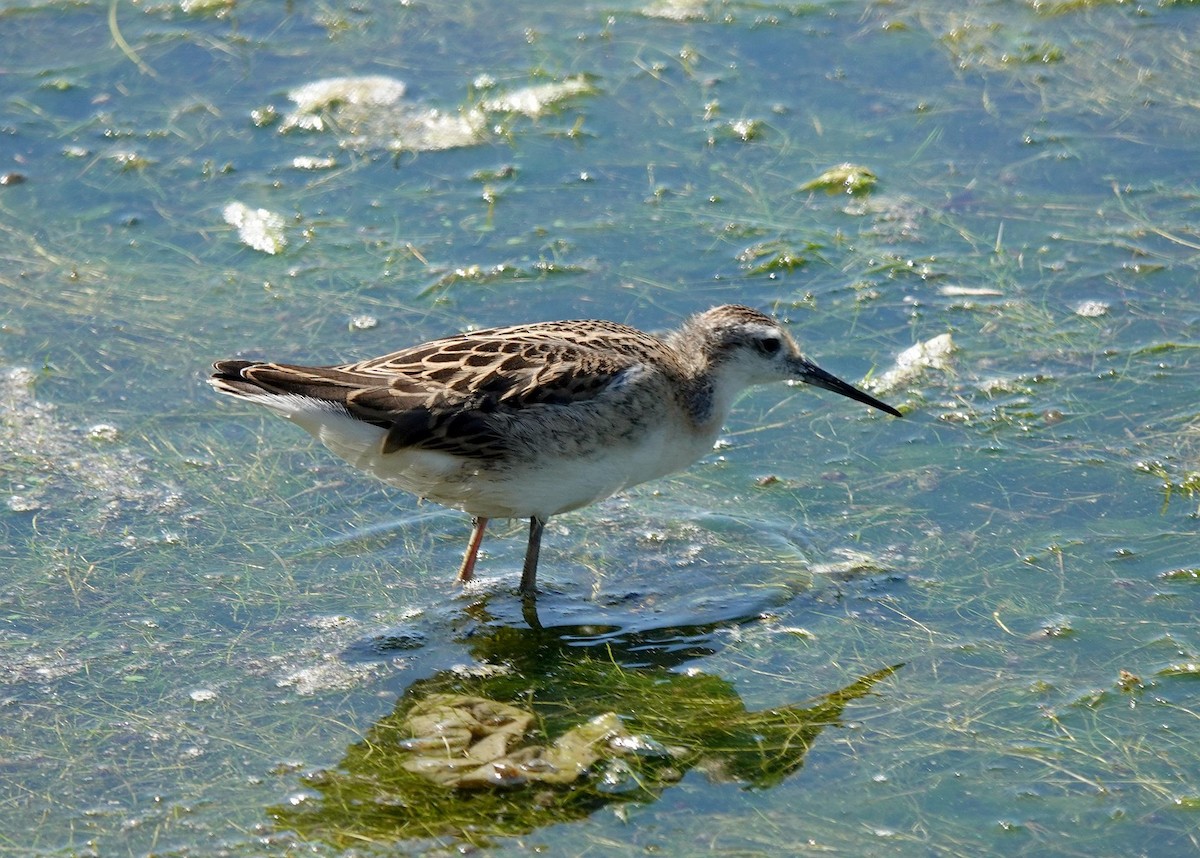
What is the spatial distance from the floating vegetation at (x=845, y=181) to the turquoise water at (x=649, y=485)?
12cm

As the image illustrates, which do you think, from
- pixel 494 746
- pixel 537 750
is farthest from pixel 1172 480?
pixel 494 746

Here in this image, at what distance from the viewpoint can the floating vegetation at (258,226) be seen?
10375 mm

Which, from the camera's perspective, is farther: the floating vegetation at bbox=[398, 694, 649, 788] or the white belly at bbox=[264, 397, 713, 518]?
the white belly at bbox=[264, 397, 713, 518]

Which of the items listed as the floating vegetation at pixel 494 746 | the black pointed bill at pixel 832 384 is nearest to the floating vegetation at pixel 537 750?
the floating vegetation at pixel 494 746

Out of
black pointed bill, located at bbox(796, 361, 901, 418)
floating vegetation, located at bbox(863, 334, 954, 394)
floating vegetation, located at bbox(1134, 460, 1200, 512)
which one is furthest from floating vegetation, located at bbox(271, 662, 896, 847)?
floating vegetation, located at bbox(863, 334, 954, 394)

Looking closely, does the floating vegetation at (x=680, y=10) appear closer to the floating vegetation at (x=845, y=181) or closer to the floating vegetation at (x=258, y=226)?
the floating vegetation at (x=845, y=181)

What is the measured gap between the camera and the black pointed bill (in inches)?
319

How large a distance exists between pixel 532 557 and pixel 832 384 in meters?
1.76

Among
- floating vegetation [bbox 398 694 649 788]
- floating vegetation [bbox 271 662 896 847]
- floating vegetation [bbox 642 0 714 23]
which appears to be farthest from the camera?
floating vegetation [bbox 642 0 714 23]

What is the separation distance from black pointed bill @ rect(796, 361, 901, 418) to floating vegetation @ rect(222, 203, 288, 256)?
383cm

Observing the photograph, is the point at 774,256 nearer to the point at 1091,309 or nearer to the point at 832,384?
the point at 1091,309

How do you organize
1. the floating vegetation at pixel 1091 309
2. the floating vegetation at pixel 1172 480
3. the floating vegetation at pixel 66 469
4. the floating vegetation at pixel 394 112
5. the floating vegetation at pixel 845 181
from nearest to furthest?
1. the floating vegetation at pixel 1172 480
2. the floating vegetation at pixel 66 469
3. the floating vegetation at pixel 1091 309
4. the floating vegetation at pixel 845 181
5. the floating vegetation at pixel 394 112

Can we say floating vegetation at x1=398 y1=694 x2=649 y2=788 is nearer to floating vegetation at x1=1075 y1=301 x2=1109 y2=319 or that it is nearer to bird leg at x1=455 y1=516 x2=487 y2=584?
bird leg at x1=455 y1=516 x2=487 y2=584

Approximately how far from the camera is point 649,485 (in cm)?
862
